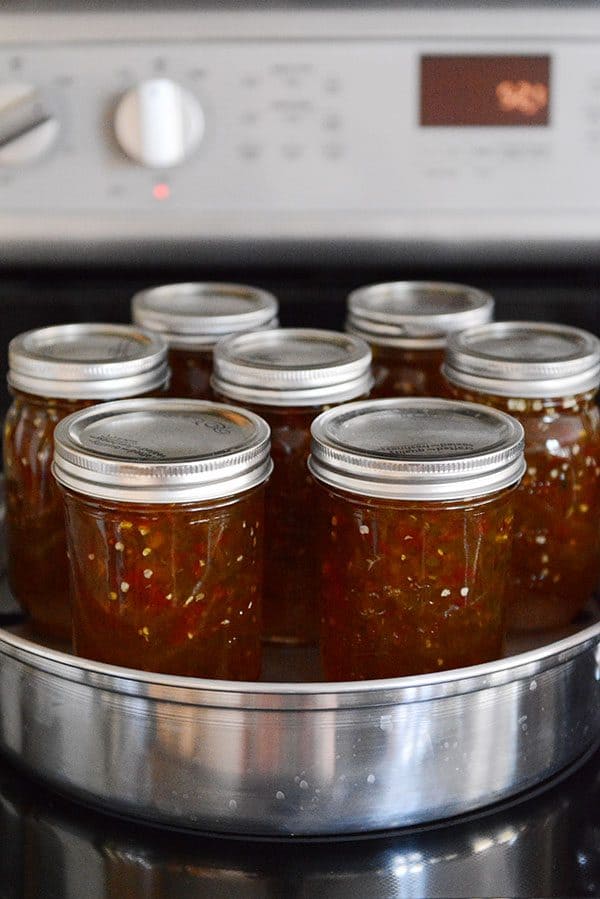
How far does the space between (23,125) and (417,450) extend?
47 cm

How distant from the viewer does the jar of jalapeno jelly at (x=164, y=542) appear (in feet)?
2.02

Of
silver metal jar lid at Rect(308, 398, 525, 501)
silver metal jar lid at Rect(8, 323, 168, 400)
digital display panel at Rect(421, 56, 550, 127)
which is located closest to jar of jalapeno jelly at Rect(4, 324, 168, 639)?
silver metal jar lid at Rect(8, 323, 168, 400)

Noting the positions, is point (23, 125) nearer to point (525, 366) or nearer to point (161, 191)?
point (161, 191)

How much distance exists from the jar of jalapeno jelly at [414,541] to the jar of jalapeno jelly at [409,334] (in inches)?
7.2

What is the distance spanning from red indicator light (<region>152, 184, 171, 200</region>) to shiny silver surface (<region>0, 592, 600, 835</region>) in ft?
1.46

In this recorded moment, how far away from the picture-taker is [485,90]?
911mm

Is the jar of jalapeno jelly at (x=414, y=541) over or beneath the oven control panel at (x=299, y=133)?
beneath

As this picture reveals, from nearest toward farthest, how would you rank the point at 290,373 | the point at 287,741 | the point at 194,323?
1. the point at 287,741
2. the point at 290,373
3. the point at 194,323

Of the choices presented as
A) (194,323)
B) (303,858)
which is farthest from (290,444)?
(303,858)

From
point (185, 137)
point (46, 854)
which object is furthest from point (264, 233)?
Answer: point (46, 854)

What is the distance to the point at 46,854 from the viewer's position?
1.88 ft

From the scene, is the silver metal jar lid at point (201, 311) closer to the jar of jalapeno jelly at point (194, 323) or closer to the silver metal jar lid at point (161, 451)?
the jar of jalapeno jelly at point (194, 323)

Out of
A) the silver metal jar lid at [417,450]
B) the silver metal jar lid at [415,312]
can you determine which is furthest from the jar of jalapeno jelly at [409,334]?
the silver metal jar lid at [417,450]

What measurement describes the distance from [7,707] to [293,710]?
0.57 feet
